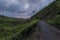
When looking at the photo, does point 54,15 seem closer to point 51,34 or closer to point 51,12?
point 51,12

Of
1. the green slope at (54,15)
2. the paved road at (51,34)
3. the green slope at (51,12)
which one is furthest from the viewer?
the green slope at (51,12)

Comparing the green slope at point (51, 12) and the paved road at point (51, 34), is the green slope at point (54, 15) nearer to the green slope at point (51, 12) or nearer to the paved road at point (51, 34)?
the green slope at point (51, 12)

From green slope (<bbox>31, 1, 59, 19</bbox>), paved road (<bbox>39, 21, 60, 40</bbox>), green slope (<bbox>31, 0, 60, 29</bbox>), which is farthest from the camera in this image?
green slope (<bbox>31, 1, 59, 19</bbox>)

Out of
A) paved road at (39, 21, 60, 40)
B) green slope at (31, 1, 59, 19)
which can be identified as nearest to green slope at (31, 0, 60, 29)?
green slope at (31, 1, 59, 19)

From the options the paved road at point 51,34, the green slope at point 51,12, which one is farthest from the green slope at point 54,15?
the paved road at point 51,34

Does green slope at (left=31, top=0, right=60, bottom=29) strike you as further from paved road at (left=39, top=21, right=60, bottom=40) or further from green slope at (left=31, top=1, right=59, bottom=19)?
paved road at (left=39, top=21, right=60, bottom=40)

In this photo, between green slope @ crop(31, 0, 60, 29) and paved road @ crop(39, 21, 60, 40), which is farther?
green slope @ crop(31, 0, 60, 29)

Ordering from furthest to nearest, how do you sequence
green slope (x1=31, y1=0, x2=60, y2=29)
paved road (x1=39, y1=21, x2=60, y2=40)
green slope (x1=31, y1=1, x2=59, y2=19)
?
green slope (x1=31, y1=1, x2=59, y2=19)
green slope (x1=31, y1=0, x2=60, y2=29)
paved road (x1=39, y1=21, x2=60, y2=40)

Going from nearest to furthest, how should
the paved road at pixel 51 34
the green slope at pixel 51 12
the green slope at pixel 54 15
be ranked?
the paved road at pixel 51 34 → the green slope at pixel 54 15 → the green slope at pixel 51 12

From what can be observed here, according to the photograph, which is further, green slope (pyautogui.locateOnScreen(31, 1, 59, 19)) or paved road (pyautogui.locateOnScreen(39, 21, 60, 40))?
green slope (pyautogui.locateOnScreen(31, 1, 59, 19))

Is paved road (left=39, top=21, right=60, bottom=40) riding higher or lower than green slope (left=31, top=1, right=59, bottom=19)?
lower

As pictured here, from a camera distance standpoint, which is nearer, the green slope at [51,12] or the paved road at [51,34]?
the paved road at [51,34]

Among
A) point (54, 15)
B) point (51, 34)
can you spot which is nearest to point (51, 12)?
point (54, 15)

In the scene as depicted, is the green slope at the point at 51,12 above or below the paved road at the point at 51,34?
above
